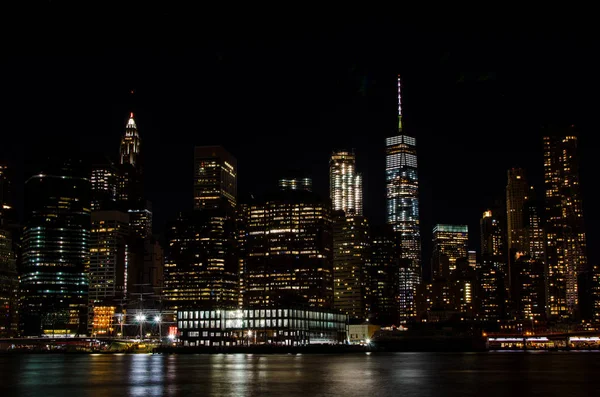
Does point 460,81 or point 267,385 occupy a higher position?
point 460,81

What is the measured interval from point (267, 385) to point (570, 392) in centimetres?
2845

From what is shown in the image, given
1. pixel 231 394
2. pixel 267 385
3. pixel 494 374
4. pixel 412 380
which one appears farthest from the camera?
pixel 494 374

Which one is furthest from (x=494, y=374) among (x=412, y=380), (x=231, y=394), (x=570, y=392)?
(x=231, y=394)

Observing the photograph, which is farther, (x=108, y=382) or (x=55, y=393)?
(x=108, y=382)

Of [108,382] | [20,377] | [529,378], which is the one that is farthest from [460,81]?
[20,377]

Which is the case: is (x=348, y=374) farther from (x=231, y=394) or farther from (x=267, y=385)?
(x=231, y=394)

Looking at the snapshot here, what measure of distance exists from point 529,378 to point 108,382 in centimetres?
4704

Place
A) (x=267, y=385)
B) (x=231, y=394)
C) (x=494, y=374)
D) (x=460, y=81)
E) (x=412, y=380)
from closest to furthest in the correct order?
(x=460, y=81), (x=231, y=394), (x=267, y=385), (x=412, y=380), (x=494, y=374)

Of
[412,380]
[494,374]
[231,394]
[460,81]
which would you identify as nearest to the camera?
[460,81]

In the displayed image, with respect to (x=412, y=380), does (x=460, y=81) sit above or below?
above

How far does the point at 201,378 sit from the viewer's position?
89000mm

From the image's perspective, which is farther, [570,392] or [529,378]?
[529,378]

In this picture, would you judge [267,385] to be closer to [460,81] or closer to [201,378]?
[201,378]

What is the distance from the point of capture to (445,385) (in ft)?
254
